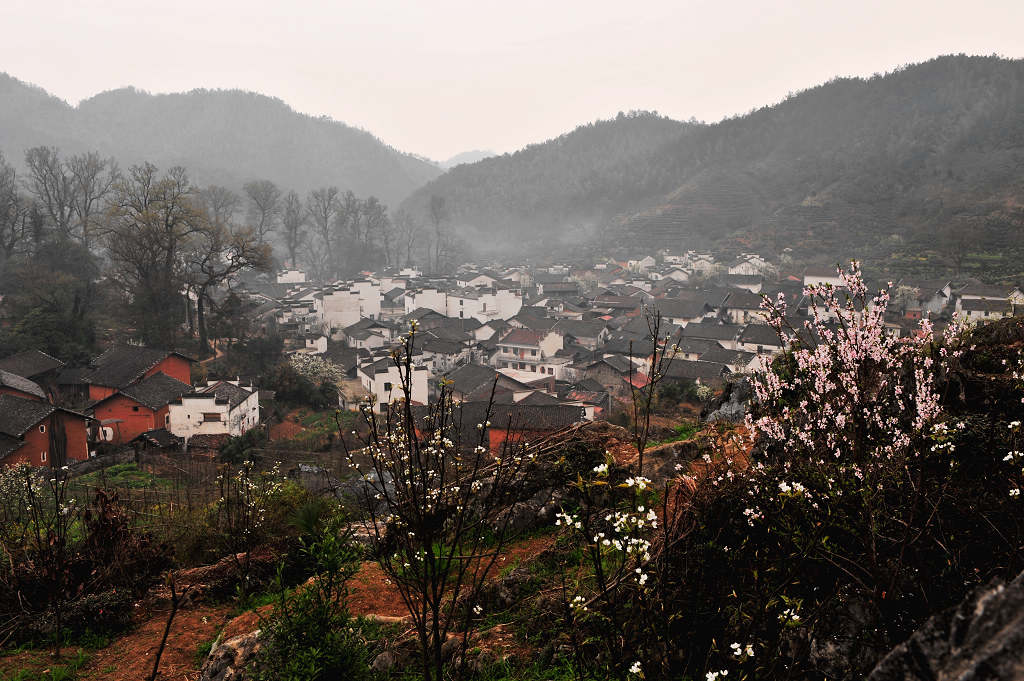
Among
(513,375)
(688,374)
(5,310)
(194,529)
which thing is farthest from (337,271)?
(194,529)

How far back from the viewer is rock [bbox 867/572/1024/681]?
883mm

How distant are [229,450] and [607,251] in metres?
72.2

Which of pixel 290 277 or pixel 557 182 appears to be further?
pixel 557 182

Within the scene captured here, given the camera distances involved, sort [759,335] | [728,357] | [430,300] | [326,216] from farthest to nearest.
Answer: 1. [326,216]
2. [430,300]
3. [759,335]
4. [728,357]

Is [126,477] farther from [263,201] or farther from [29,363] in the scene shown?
[263,201]

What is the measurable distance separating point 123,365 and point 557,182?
106 m

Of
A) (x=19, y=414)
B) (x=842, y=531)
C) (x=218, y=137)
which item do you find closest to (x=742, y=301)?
(x=842, y=531)

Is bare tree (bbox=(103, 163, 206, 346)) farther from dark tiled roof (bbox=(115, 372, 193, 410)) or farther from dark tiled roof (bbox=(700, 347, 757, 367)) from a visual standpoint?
dark tiled roof (bbox=(700, 347, 757, 367))

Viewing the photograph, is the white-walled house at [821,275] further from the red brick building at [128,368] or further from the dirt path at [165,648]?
the dirt path at [165,648]

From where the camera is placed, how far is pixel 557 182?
122750 mm

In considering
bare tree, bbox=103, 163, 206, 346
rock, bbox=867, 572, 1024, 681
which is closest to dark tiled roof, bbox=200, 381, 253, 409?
bare tree, bbox=103, 163, 206, 346

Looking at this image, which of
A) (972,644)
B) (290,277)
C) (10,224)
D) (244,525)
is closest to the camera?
(972,644)

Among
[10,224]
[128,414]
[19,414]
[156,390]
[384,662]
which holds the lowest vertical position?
[128,414]

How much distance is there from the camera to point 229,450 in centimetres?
2180
